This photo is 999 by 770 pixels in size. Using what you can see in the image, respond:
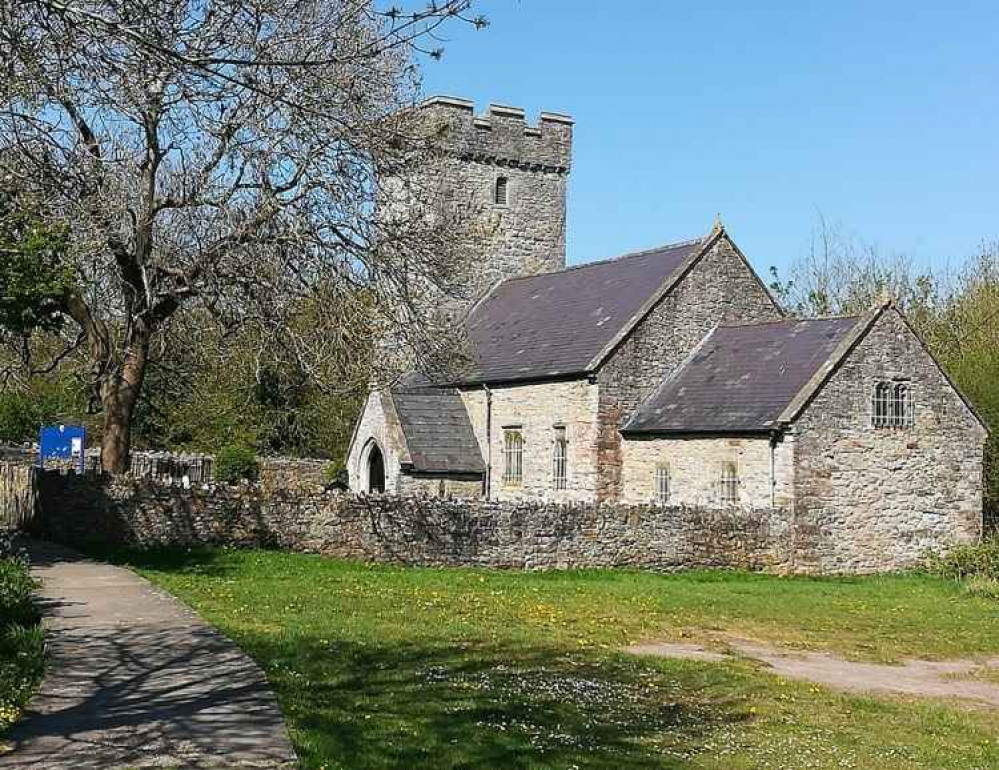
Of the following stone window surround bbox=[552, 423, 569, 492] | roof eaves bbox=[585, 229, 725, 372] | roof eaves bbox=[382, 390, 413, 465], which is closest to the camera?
roof eaves bbox=[585, 229, 725, 372]

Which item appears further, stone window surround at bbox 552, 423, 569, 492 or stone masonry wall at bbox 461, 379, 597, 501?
→ stone window surround at bbox 552, 423, 569, 492

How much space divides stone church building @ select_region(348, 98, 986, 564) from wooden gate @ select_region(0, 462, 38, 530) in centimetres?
854

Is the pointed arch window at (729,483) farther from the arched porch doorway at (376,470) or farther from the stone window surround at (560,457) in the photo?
the arched porch doorway at (376,470)

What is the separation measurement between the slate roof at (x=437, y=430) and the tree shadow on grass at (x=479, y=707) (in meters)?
18.1

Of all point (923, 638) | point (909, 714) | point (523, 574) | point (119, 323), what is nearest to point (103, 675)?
point (909, 714)

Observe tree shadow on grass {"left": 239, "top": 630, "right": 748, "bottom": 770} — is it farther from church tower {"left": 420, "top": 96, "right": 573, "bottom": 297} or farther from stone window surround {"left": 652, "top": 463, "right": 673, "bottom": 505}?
church tower {"left": 420, "top": 96, "right": 573, "bottom": 297}

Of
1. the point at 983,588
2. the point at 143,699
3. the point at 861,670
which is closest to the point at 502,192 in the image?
the point at 983,588

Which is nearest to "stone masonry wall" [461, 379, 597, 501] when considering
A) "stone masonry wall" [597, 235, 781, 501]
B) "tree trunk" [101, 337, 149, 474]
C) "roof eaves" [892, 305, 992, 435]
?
"stone masonry wall" [597, 235, 781, 501]

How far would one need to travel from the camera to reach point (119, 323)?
27594 millimetres

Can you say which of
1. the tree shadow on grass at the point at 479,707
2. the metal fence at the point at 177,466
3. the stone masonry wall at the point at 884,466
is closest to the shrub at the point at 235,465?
the metal fence at the point at 177,466

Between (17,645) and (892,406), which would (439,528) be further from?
(17,645)

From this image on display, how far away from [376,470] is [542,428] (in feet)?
19.6

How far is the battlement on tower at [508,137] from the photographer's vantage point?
1617 inches

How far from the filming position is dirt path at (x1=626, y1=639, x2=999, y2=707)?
558 inches
